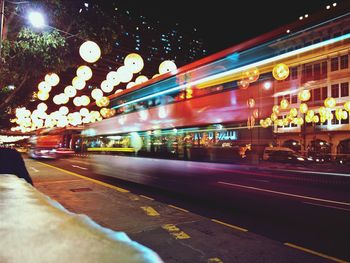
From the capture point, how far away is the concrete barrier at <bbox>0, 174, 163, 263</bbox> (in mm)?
1179

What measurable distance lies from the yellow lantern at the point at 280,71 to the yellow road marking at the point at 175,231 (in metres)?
3.73

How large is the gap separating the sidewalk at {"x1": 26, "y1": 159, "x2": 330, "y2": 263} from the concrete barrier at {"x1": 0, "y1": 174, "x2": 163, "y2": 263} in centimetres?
343

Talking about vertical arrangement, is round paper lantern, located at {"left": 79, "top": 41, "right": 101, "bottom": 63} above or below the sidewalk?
above

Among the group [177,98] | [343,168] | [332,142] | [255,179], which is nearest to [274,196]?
[255,179]

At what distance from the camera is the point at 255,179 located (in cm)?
786

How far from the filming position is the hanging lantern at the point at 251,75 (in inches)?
271

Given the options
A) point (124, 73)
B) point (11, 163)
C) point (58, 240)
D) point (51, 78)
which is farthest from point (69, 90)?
point (58, 240)

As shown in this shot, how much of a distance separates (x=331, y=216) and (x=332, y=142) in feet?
5.90

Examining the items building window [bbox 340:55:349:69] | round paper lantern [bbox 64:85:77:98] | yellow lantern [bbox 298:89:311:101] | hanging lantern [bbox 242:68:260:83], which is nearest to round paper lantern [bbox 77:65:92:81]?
round paper lantern [bbox 64:85:77:98]

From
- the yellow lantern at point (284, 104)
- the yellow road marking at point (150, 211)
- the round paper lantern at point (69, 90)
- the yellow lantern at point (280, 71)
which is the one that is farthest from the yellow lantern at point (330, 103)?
the round paper lantern at point (69, 90)

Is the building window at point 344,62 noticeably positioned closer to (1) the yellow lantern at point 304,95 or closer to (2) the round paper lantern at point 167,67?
(1) the yellow lantern at point 304,95

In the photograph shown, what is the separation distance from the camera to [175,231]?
6125 mm

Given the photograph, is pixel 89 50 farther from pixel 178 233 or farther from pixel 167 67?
pixel 178 233

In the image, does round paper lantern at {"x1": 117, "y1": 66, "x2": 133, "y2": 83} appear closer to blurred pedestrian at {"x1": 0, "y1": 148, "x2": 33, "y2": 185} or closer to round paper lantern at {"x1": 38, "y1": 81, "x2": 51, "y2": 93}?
round paper lantern at {"x1": 38, "y1": 81, "x2": 51, "y2": 93}
